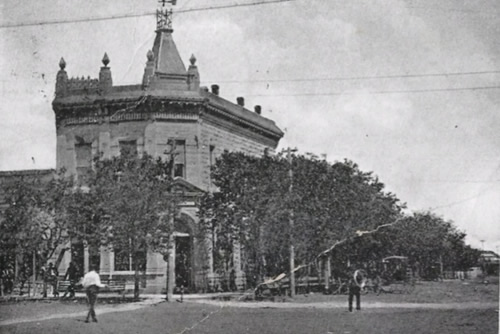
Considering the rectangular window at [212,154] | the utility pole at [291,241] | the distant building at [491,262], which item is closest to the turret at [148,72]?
the rectangular window at [212,154]

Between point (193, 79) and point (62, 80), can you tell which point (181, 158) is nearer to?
point (193, 79)

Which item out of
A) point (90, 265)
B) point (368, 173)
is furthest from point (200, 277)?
point (368, 173)

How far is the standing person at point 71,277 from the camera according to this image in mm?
23625

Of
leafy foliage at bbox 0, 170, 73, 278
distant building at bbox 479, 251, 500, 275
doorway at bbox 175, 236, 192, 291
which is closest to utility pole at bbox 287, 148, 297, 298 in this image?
distant building at bbox 479, 251, 500, 275

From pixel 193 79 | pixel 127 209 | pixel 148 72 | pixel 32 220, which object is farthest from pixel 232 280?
pixel 32 220

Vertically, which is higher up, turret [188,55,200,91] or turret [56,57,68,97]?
turret [188,55,200,91]

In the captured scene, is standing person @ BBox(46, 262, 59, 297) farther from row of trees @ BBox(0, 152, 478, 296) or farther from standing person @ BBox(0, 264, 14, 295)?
standing person @ BBox(0, 264, 14, 295)

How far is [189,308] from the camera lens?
821 inches

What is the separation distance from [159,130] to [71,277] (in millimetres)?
7997

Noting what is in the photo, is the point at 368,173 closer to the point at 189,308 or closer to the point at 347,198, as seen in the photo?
the point at 347,198

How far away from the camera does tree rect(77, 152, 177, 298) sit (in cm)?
2333

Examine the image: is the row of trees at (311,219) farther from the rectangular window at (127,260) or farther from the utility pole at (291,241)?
the rectangular window at (127,260)

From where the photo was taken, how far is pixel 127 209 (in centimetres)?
2331

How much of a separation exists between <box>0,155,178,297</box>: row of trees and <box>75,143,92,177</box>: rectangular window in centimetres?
562
